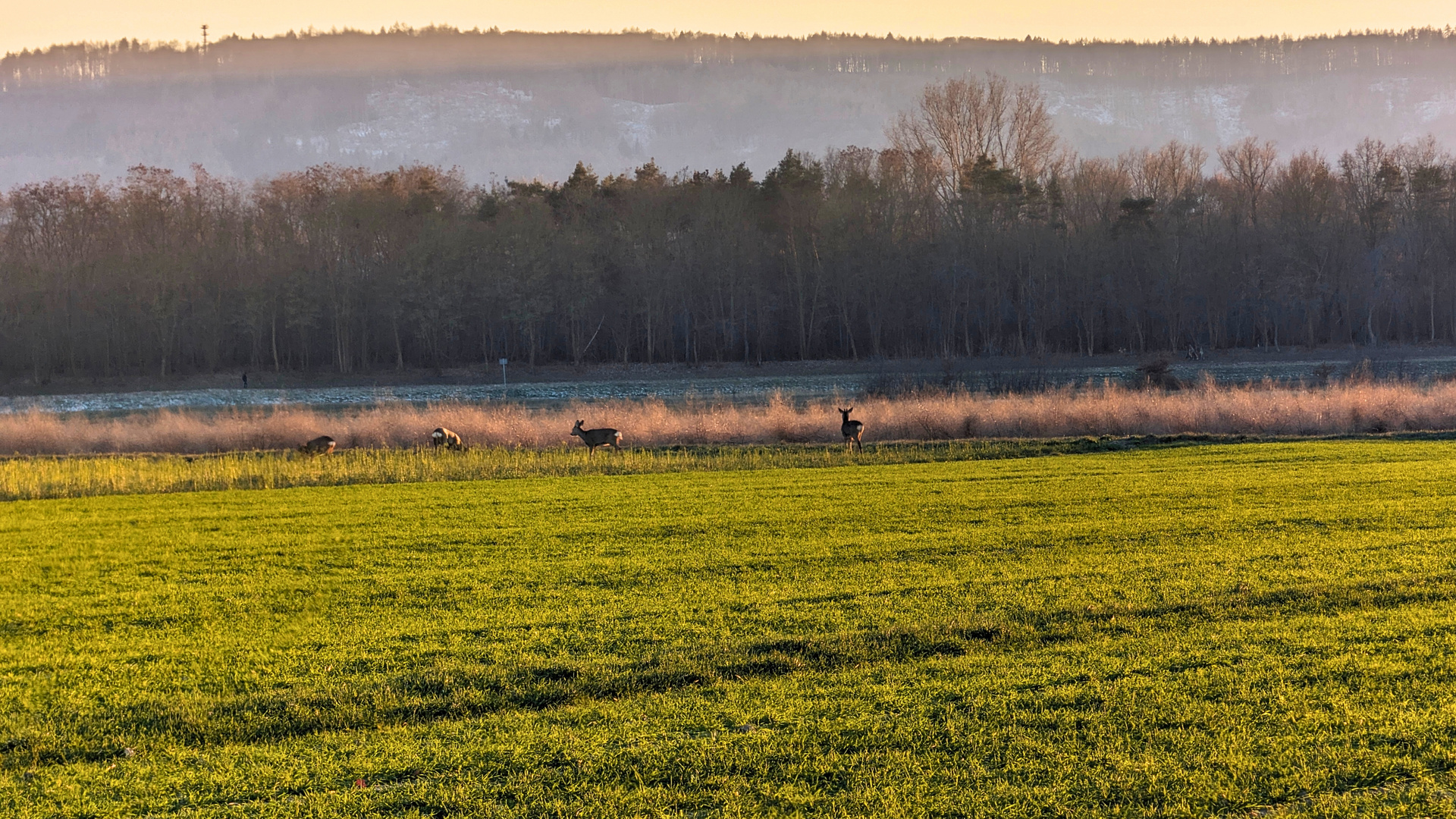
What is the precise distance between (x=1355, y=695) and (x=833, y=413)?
23.9 meters

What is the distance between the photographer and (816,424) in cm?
2883

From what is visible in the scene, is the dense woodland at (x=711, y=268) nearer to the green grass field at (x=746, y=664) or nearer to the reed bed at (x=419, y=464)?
the reed bed at (x=419, y=464)

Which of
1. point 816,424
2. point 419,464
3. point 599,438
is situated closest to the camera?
point 419,464

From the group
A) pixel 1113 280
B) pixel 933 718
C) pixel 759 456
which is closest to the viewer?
pixel 933 718

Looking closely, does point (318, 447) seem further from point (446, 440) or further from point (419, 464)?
point (419, 464)

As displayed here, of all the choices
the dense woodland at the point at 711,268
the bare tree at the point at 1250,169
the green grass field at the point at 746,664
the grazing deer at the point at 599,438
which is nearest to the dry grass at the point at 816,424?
the grazing deer at the point at 599,438

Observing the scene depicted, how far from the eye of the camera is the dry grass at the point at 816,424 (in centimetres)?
2797

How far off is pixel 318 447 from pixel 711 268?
150 ft

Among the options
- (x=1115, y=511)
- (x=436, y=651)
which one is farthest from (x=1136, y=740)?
(x=1115, y=511)

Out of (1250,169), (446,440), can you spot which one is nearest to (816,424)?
(446,440)

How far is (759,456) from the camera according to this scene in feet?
77.4

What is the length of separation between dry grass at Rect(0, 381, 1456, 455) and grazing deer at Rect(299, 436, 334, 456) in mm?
3900

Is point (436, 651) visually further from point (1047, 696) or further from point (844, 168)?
point (844, 168)

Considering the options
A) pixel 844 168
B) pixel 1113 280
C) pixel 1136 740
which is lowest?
pixel 1136 740
